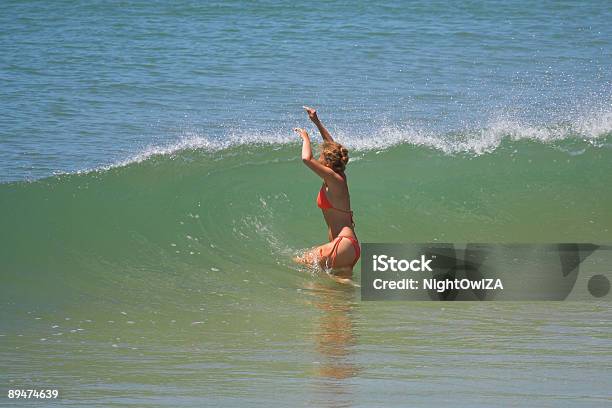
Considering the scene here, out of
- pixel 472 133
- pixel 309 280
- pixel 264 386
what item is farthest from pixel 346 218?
pixel 472 133

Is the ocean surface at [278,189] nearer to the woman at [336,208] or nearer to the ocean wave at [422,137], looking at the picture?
the ocean wave at [422,137]

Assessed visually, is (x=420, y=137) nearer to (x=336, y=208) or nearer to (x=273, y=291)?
(x=336, y=208)

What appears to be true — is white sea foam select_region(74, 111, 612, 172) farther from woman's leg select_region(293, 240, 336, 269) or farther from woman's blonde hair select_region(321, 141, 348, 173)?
woman's blonde hair select_region(321, 141, 348, 173)

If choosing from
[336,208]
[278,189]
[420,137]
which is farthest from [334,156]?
[420,137]

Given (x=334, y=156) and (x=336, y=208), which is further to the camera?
(x=336, y=208)

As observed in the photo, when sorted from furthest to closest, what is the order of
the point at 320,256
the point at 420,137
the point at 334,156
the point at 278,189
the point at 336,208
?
the point at 420,137 → the point at 278,189 → the point at 320,256 → the point at 336,208 → the point at 334,156

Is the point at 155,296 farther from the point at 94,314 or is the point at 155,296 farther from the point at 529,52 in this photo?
the point at 529,52

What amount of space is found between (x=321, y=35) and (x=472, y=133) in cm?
649

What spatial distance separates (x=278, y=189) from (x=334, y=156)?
3.20 m

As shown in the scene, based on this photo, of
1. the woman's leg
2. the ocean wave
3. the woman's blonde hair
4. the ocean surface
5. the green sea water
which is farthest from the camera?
the ocean wave

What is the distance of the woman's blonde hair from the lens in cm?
806

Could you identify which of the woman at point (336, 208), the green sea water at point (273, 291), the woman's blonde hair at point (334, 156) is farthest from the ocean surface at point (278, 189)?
the woman's blonde hair at point (334, 156)

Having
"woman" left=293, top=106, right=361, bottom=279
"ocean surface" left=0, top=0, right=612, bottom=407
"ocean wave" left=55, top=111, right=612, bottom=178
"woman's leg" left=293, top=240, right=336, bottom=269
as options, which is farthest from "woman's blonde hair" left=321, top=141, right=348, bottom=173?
"ocean wave" left=55, top=111, right=612, bottom=178

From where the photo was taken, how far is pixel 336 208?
26.8ft
